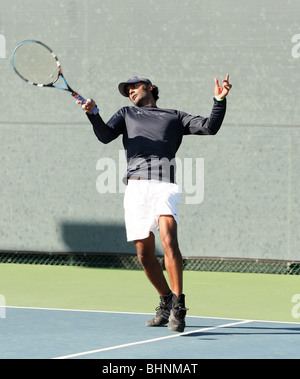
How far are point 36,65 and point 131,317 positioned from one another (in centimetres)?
212

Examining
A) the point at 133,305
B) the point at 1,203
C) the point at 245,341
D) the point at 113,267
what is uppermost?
the point at 1,203

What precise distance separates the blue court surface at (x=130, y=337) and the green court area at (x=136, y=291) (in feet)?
1.43

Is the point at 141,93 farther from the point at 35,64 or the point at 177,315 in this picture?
the point at 177,315

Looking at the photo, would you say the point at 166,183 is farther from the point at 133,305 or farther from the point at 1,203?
the point at 1,203

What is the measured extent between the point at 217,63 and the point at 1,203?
280 centimetres

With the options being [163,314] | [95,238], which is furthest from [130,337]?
[95,238]

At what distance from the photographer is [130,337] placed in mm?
6926

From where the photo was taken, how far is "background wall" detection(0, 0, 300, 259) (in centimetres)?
1021

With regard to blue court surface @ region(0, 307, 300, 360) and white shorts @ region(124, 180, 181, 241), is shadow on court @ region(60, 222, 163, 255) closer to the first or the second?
blue court surface @ region(0, 307, 300, 360)

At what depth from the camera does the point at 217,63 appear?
1030 cm

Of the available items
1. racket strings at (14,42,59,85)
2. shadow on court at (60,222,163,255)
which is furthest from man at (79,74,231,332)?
shadow on court at (60,222,163,255)

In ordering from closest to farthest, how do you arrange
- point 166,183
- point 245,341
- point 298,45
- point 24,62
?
point 245,341 → point 166,183 → point 24,62 → point 298,45

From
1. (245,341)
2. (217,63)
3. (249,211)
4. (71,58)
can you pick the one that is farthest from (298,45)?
(245,341)

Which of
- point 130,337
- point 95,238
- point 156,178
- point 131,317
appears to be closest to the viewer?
point 130,337
